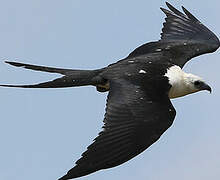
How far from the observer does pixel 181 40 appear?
17.4 meters

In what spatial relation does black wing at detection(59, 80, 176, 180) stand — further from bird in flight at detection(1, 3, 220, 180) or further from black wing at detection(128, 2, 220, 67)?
black wing at detection(128, 2, 220, 67)

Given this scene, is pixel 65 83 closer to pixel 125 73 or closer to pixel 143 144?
pixel 125 73

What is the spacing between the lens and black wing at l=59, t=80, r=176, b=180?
38.8 ft

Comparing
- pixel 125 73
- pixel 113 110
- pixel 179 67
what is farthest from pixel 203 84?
pixel 113 110

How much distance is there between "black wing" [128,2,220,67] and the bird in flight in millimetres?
18

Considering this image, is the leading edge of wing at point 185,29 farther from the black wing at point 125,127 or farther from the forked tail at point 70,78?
the black wing at point 125,127

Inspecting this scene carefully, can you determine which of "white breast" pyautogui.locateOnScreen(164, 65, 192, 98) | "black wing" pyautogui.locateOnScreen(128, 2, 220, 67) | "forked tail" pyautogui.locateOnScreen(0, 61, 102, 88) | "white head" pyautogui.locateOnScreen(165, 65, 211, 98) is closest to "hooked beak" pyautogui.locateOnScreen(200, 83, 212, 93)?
"white head" pyautogui.locateOnScreen(165, 65, 211, 98)

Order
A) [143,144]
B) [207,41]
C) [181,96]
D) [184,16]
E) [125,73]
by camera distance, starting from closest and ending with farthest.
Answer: [143,144], [125,73], [181,96], [207,41], [184,16]

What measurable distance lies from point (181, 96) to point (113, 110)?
8.12 ft

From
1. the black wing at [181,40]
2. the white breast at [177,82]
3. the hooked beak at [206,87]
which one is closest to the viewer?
the white breast at [177,82]

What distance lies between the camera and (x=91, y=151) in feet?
39.1

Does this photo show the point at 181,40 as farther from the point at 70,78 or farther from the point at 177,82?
the point at 70,78

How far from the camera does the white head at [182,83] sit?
14672mm

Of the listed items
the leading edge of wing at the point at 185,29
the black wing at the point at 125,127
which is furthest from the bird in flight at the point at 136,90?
the leading edge of wing at the point at 185,29
